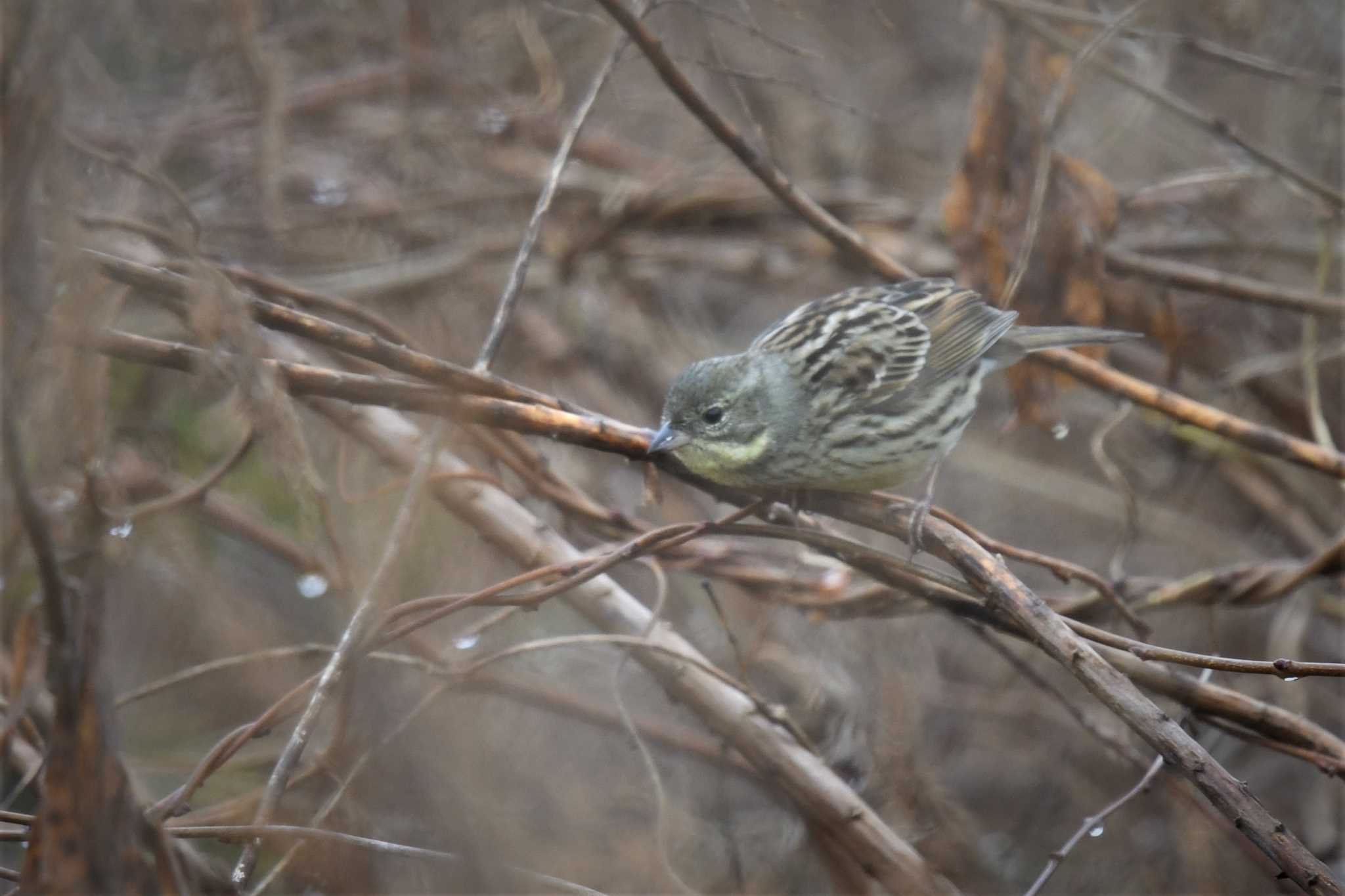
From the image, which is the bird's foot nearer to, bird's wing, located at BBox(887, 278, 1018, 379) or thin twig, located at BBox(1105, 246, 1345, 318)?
bird's wing, located at BBox(887, 278, 1018, 379)

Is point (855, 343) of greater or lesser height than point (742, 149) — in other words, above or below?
below

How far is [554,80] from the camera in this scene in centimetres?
536

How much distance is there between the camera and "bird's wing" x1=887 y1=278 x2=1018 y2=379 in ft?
12.3

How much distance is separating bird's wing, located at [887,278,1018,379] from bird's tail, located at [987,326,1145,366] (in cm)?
4

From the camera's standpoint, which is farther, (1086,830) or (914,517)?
(914,517)

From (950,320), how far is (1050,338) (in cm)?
34

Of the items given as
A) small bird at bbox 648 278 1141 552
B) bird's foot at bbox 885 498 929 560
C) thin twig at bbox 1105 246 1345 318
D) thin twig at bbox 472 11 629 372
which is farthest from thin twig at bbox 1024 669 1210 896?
thin twig at bbox 1105 246 1345 318

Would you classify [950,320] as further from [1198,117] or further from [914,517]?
[914,517]

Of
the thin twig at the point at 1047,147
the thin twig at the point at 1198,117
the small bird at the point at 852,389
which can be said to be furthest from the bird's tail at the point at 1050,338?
the thin twig at the point at 1198,117

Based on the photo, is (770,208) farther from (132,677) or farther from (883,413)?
(132,677)

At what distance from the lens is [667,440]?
2.86 metres

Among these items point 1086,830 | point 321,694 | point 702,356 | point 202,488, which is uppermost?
Answer: point 321,694

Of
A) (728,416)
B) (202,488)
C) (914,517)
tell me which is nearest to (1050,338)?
(728,416)

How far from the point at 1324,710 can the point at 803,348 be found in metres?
2.80
